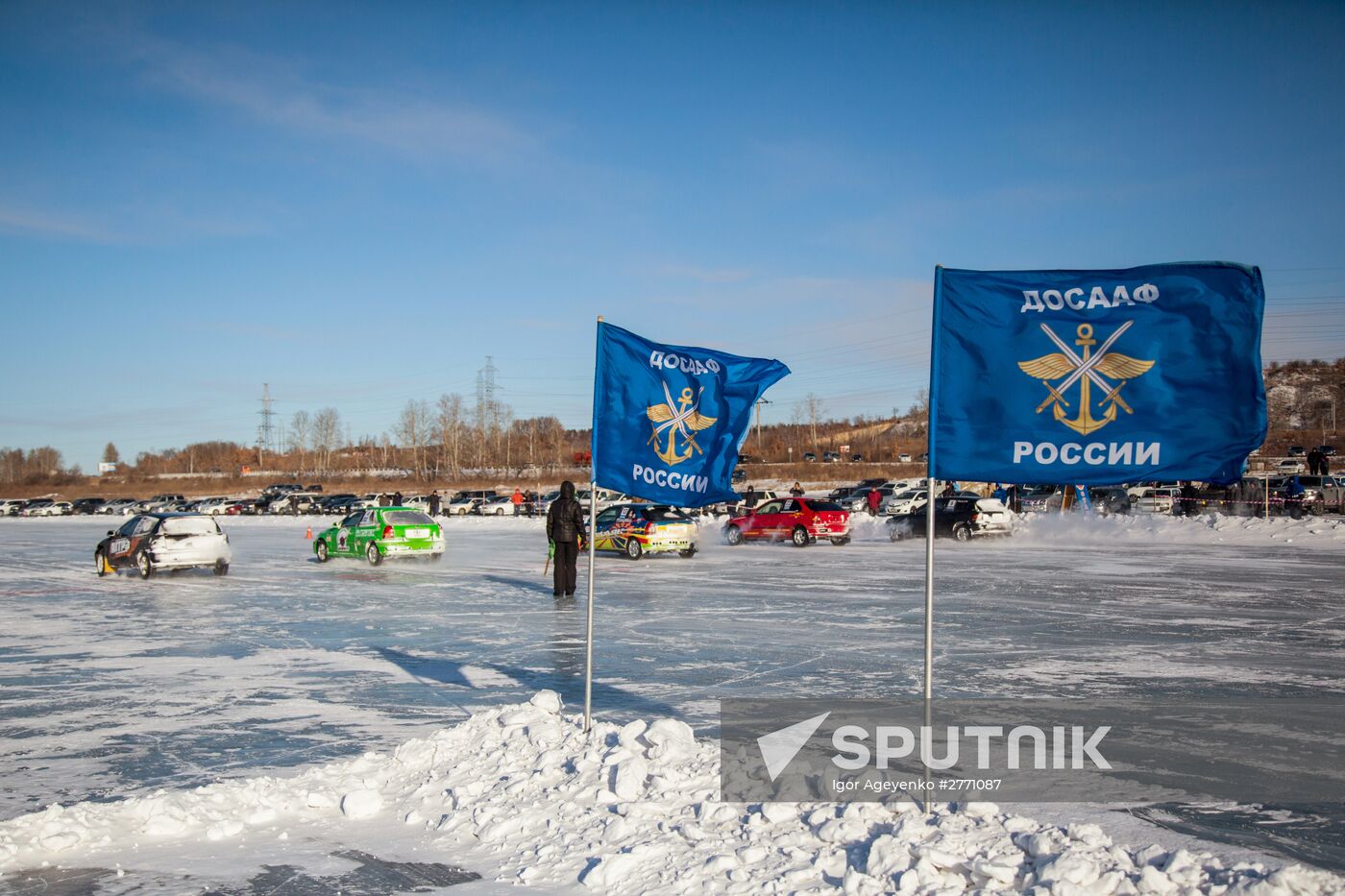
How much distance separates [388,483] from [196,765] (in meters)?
106

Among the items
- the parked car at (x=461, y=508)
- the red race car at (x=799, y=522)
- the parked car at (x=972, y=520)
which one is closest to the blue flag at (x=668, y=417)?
the red race car at (x=799, y=522)

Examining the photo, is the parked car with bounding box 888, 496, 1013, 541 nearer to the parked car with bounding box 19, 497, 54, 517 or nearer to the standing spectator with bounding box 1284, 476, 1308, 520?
the standing spectator with bounding box 1284, 476, 1308, 520

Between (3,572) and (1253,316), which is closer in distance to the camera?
(1253,316)

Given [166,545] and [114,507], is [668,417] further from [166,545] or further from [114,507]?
[114,507]

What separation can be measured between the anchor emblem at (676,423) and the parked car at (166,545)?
18.3 m

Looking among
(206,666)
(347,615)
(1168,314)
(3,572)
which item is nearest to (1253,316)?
(1168,314)

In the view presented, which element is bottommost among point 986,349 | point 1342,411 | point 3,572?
point 3,572

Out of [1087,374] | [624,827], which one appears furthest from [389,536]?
[1087,374]

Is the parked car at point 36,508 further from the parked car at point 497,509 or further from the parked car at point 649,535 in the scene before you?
the parked car at point 649,535

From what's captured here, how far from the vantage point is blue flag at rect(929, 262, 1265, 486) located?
18.9 ft

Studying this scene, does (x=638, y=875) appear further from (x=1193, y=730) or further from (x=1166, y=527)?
(x=1166, y=527)

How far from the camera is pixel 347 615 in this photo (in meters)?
16.6

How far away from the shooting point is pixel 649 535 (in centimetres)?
2892

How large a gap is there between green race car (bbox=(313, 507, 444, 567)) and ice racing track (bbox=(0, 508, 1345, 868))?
3.20 feet
